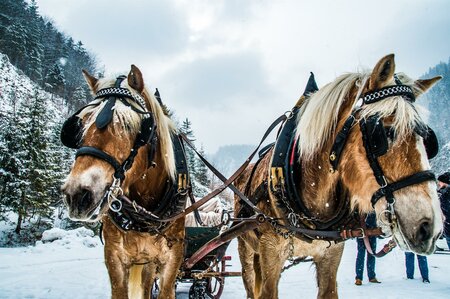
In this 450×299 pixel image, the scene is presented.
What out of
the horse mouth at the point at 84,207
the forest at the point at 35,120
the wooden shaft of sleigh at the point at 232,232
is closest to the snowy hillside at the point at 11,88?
the forest at the point at 35,120

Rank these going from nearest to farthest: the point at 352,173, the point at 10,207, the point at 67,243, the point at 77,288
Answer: the point at 352,173 → the point at 77,288 → the point at 67,243 → the point at 10,207

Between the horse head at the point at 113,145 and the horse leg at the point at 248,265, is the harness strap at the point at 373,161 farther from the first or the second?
the horse leg at the point at 248,265

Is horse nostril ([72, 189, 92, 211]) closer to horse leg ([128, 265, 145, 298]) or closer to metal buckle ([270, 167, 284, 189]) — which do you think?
metal buckle ([270, 167, 284, 189])

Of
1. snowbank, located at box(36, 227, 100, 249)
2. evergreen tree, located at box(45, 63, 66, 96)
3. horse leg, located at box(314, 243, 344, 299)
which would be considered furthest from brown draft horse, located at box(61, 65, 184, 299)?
evergreen tree, located at box(45, 63, 66, 96)

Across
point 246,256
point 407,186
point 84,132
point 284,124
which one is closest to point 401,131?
point 407,186

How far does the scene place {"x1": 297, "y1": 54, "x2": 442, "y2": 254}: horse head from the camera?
68.2 inches

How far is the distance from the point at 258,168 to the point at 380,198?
2073 mm

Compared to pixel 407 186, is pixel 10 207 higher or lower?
higher

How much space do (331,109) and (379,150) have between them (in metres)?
0.66

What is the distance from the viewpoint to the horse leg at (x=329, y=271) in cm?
302

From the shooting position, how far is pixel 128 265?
10.3 ft

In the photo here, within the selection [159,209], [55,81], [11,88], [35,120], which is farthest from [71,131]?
[55,81]

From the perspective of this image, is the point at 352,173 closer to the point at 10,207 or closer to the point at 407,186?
the point at 407,186

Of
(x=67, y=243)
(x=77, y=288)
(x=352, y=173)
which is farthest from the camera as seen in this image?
(x=67, y=243)
